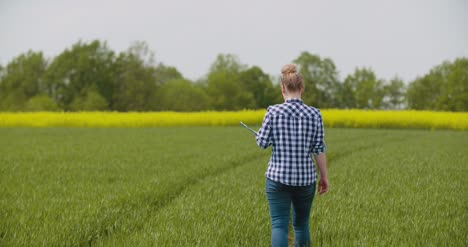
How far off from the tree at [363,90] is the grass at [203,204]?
6425cm

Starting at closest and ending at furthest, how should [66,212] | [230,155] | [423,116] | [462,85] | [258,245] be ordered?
[258,245] < [66,212] < [230,155] < [423,116] < [462,85]

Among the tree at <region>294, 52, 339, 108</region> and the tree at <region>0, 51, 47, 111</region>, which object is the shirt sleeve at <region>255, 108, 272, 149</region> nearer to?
the tree at <region>0, 51, 47, 111</region>

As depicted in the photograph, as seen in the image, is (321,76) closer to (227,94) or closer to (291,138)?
(227,94)

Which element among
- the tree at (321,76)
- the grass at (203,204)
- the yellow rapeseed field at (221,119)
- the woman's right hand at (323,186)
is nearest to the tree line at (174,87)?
the tree at (321,76)

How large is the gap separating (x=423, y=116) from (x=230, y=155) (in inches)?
1058

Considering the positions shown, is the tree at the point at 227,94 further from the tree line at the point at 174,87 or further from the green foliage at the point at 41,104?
the green foliage at the point at 41,104

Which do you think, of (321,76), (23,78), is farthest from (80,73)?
(321,76)

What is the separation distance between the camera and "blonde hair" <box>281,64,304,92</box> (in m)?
3.49

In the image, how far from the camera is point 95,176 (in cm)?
887

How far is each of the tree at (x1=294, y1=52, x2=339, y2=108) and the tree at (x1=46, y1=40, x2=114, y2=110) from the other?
32494 mm

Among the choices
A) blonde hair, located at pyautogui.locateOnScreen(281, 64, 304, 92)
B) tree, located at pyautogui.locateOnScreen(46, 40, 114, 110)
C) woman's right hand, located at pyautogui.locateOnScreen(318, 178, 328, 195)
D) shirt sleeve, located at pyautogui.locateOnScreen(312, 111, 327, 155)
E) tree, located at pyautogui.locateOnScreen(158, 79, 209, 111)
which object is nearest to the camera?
blonde hair, located at pyautogui.locateOnScreen(281, 64, 304, 92)

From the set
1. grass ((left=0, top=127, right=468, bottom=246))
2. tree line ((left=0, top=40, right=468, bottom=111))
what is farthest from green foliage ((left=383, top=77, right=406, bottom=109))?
grass ((left=0, top=127, right=468, bottom=246))

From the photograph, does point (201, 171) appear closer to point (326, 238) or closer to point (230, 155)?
point (230, 155)

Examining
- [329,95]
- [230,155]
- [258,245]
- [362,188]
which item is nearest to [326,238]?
[258,245]
